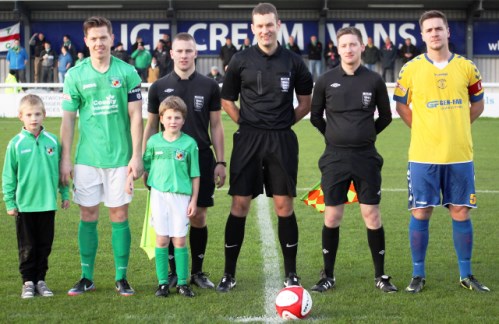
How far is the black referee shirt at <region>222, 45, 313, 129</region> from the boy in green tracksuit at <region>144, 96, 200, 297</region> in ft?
1.68

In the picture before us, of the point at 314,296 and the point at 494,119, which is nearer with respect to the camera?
the point at 314,296

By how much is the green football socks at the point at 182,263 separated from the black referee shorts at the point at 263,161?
619 millimetres

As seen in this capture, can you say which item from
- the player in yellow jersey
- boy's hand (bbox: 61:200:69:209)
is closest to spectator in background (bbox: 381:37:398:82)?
the player in yellow jersey

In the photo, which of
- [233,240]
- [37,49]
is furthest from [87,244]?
[37,49]

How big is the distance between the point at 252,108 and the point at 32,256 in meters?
1.96

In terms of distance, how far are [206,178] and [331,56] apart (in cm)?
2353

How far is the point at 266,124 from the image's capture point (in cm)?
639

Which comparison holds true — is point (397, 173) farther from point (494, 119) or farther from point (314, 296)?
point (494, 119)

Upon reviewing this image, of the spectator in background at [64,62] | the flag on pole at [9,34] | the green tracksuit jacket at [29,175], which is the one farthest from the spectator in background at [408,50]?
the green tracksuit jacket at [29,175]

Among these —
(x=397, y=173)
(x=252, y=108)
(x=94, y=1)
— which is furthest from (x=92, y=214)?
(x=94, y=1)

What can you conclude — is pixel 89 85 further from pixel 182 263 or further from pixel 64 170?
pixel 182 263

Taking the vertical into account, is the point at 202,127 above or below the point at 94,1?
below

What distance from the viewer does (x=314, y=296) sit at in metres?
6.28

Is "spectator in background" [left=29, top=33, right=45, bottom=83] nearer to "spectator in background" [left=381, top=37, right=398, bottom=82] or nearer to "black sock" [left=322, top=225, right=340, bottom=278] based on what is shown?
"spectator in background" [left=381, top=37, right=398, bottom=82]
